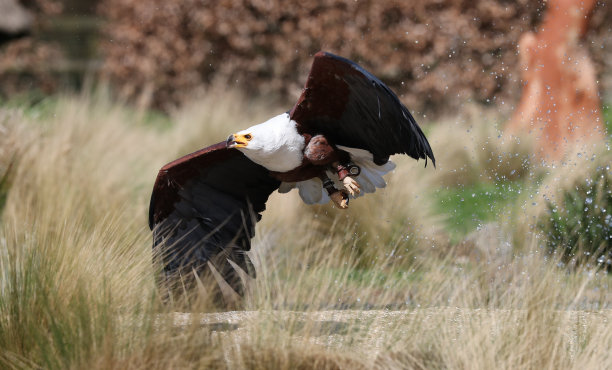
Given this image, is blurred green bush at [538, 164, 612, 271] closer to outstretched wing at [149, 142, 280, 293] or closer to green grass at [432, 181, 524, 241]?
green grass at [432, 181, 524, 241]

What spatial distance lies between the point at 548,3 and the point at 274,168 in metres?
4.41

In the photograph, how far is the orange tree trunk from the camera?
6.61 metres

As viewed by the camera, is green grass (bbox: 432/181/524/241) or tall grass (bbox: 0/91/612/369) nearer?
tall grass (bbox: 0/91/612/369)

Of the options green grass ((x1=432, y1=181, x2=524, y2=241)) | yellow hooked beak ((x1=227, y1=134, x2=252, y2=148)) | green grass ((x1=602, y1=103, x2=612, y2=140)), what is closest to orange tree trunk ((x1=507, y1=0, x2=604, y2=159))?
green grass ((x1=432, y1=181, x2=524, y2=241))

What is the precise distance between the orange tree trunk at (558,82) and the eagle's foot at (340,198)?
Result: 339 cm

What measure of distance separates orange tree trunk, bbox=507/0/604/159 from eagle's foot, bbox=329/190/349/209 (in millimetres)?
3386

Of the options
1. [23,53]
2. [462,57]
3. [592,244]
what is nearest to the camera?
[592,244]

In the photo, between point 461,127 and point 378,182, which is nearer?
point 378,182

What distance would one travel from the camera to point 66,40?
14.7 meters

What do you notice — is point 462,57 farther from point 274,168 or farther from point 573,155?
point 274,168

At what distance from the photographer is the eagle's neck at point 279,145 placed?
3227 mm

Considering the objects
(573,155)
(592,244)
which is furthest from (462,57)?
(592,244)

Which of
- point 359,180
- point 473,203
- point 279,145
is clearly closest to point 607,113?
point 473,203

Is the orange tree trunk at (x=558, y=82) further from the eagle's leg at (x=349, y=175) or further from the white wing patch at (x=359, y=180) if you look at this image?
the eagle's leg at (x=349, y=175)
